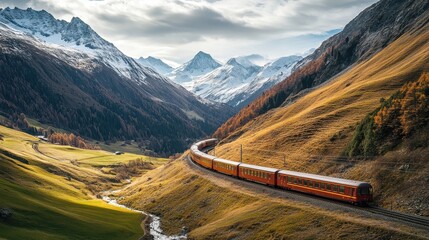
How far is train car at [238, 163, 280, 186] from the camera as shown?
7306 centimetres

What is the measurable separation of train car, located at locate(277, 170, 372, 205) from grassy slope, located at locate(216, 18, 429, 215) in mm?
4099

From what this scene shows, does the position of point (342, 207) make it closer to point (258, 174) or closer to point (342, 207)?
point (342, 207)

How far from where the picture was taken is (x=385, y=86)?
10819 centimetres

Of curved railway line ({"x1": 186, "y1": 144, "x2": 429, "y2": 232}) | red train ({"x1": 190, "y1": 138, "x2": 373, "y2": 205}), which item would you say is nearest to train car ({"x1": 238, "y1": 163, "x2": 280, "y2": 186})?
red train ({"x1": 190, "y1": 138, "x2": 373, "y2": 205})

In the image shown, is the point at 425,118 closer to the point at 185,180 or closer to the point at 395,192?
the point at 395,192

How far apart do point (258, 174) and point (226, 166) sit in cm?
1511

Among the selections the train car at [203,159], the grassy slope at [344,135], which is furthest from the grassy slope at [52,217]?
the grassy slope at [344,135]

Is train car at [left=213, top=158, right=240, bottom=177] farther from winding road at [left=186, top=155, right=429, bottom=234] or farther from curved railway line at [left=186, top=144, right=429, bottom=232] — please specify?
winding road at [left=186, top=155, right=429, bottom=234]

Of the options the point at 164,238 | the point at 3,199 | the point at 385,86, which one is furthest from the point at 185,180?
the point at 385,86

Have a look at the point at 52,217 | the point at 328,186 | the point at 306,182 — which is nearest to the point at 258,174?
the point at 306,182

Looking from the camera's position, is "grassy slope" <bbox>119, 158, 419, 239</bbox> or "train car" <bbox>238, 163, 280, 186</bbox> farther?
"train car" <bbox>238, 163, 280, 186</bbox>

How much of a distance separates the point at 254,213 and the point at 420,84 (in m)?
36.7

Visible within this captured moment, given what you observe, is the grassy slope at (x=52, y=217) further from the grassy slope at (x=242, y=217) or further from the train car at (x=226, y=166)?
the train car at (x=226, y=166)

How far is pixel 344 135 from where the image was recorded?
278 ft
